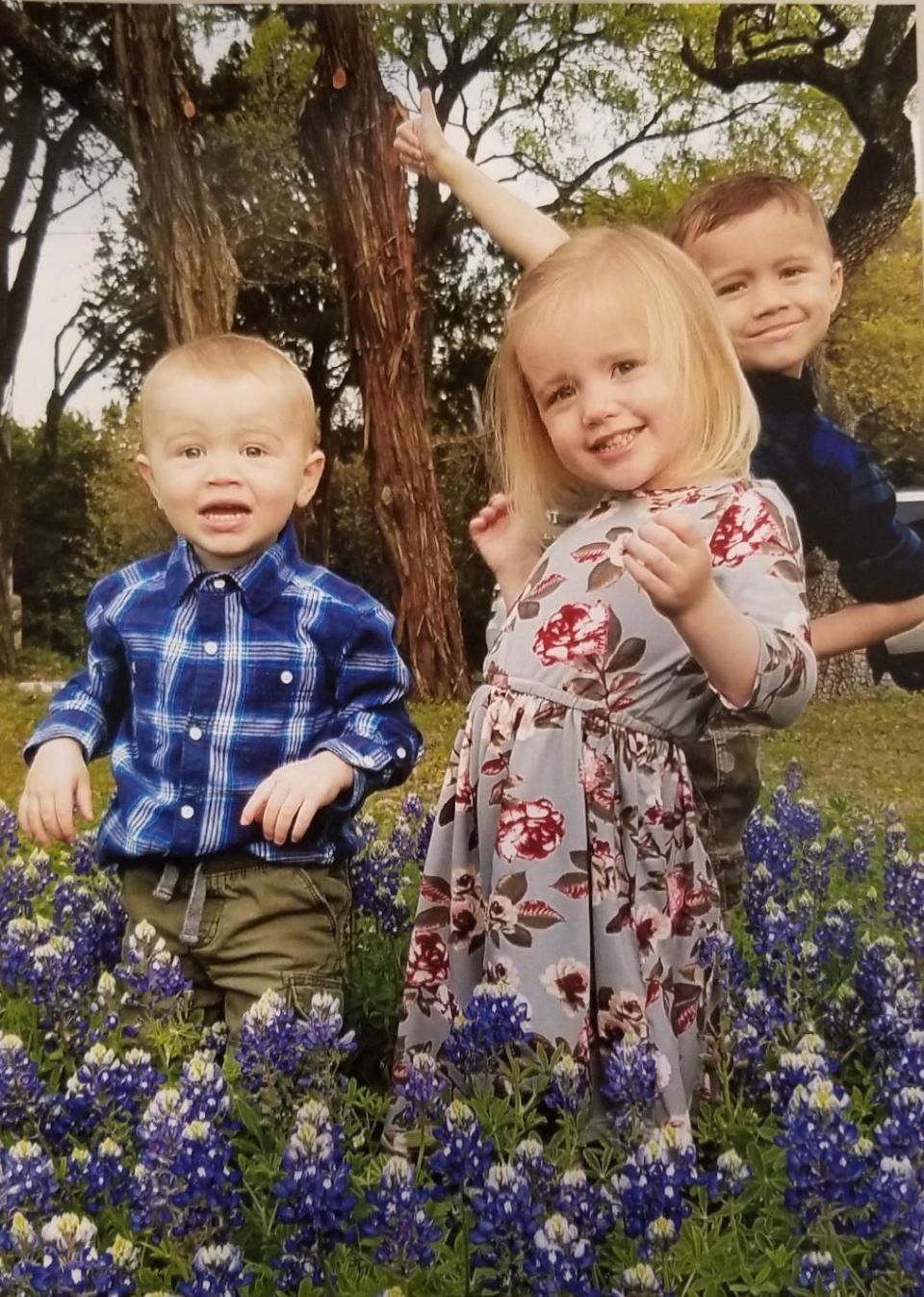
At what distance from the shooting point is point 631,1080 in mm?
1053

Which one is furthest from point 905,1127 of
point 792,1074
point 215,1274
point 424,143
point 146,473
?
point 424,143

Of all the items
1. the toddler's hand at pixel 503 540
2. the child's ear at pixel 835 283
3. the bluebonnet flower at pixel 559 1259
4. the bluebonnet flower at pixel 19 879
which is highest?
the child's ear at pixel 835 283

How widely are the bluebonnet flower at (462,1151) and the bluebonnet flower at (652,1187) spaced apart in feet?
0.37

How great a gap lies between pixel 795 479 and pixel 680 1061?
1.87 ft

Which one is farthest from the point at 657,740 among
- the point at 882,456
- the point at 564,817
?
the point at 882,456

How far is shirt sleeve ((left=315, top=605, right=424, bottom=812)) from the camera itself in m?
1.18

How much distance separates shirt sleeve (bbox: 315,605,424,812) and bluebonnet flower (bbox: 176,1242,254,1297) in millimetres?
401

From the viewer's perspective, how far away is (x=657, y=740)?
1136 millimetres

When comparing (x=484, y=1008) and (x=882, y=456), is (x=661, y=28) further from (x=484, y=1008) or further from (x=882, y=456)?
(x=484, y=1008)

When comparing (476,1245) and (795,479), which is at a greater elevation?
(795,479)

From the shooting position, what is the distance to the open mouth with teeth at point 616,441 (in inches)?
45.7

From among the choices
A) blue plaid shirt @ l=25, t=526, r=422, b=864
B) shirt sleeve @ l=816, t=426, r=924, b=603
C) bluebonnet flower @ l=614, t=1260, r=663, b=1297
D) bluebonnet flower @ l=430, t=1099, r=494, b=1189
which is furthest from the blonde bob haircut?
bluebonnet flower @ l=614, t=1260, r=663, b=1297

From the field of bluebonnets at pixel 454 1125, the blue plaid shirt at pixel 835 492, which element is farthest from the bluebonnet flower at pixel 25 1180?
the blue plaid shirt at pixel 835 492

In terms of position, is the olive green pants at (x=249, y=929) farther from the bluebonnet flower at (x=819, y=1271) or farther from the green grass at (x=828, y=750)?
the bluebonnet flower at (x=819, y=1271)
